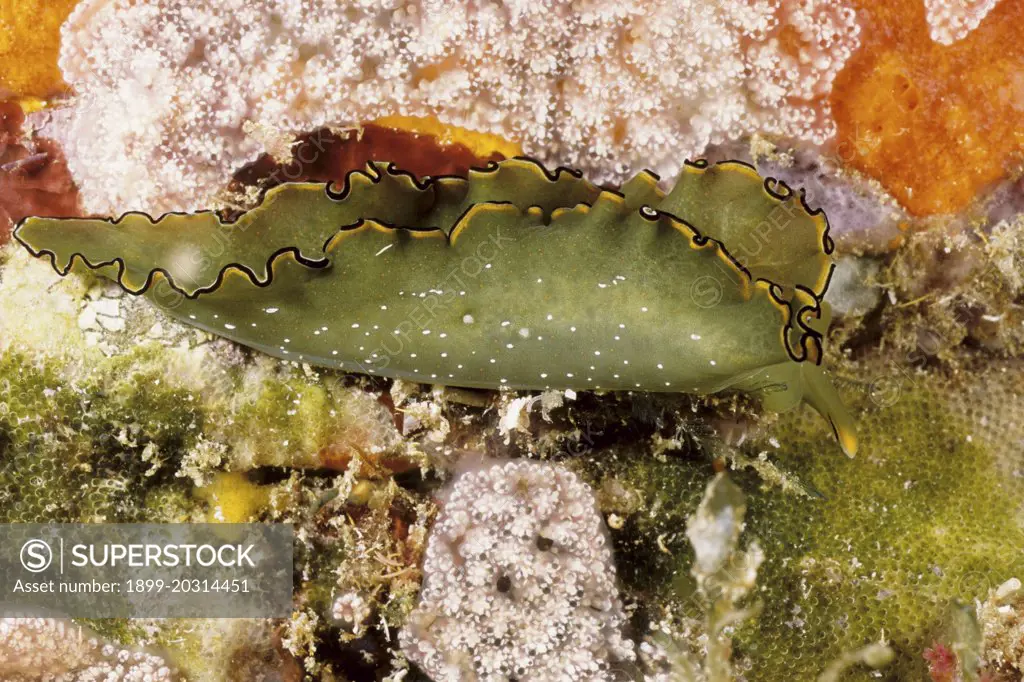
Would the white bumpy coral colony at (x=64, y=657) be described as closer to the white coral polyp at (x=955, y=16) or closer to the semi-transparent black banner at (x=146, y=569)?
the semi-transparent black banner at (x=146, y=569)

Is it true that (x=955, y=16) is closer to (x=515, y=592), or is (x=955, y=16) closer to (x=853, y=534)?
(x=853, y=534)

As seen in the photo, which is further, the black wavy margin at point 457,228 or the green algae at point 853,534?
the green algae at point 853,534

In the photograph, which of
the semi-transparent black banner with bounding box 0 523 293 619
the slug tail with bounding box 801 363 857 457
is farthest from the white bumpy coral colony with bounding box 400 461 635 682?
the slug tail with bounding box 801 363 857 457

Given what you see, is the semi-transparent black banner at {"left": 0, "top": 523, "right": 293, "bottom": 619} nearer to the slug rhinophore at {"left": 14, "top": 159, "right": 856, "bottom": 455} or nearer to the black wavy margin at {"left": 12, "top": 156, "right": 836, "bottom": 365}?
the slug rhinophore at {"left": 14, "top": 159, "right": 856, "bottom": 455}

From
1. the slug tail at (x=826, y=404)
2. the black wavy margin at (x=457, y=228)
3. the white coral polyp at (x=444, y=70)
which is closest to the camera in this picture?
the black wavy margin at (x=457, y=228)

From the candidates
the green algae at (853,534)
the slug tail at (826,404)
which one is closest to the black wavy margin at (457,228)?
the slug tail at (826,404)

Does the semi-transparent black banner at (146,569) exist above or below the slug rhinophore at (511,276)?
below

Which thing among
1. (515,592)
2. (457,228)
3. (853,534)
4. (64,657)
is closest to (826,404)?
(853,534)
